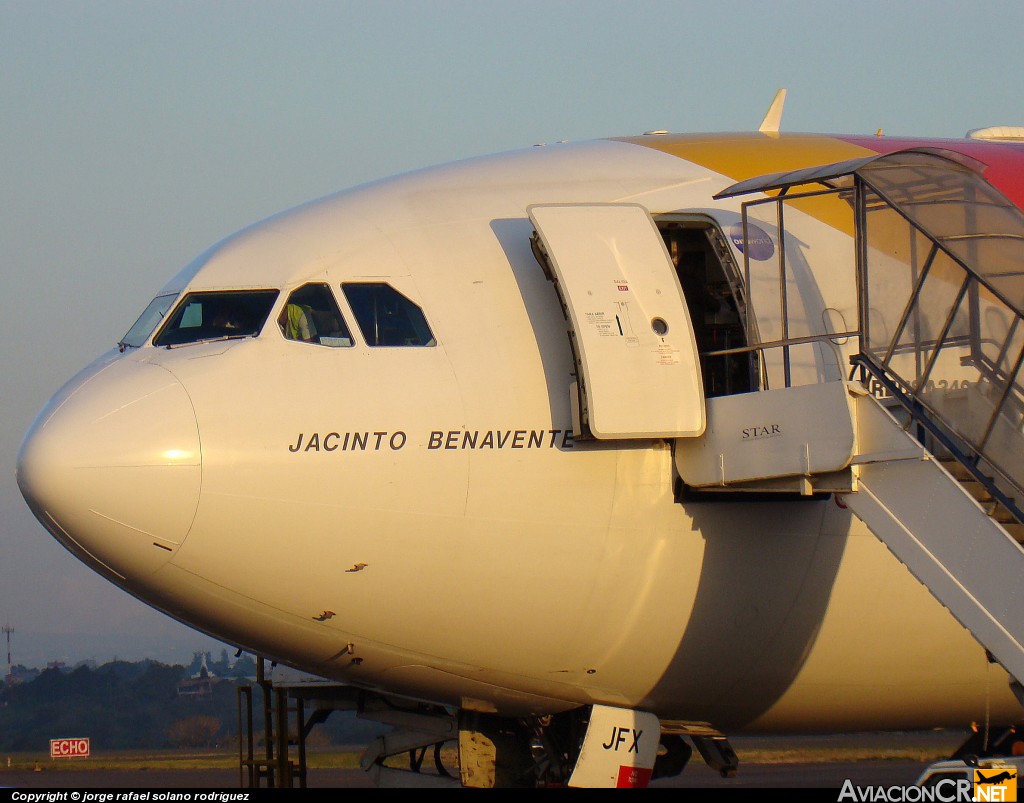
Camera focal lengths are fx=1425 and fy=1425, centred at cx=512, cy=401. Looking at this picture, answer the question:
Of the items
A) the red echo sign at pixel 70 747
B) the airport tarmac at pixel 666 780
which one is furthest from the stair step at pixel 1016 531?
the red echo sign at pixel 70 747

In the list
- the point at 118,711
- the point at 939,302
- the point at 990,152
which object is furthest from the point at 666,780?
the point at 118,711

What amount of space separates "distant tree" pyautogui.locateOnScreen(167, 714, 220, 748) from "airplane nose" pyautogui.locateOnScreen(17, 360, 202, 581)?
152 ft

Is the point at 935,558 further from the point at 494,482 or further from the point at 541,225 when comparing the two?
the point at 541,225

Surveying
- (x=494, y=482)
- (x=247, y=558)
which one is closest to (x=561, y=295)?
(x=494, y=482)

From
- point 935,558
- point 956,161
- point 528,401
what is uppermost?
point 956,161

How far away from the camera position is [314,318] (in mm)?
10062

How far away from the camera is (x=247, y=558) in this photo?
31.1 ft

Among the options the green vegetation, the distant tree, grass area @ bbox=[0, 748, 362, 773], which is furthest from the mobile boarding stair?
the distant tree

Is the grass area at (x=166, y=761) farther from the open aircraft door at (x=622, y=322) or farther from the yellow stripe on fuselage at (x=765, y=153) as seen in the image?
the open aircraft door at (x=622, y=322)

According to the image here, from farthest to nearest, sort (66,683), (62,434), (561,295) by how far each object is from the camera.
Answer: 1. (66,683)
2. (561,295)
3. (62,434)

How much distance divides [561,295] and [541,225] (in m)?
0.54

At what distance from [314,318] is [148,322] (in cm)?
142

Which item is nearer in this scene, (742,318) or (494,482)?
(494,482)

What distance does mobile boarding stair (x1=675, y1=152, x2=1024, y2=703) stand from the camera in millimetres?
8945
